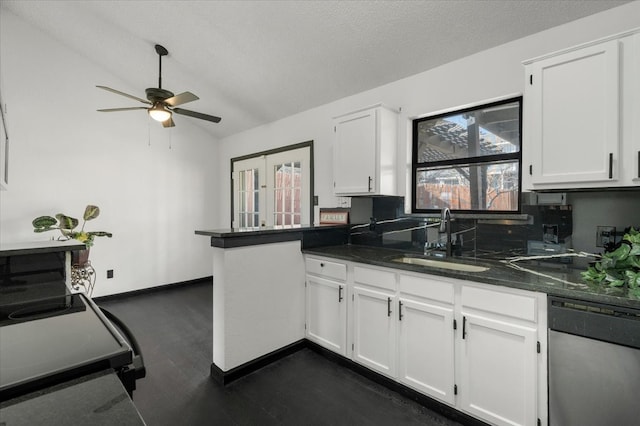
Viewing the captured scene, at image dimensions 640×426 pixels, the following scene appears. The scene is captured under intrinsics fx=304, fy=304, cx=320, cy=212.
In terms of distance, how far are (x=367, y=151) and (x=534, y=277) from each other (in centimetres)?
160

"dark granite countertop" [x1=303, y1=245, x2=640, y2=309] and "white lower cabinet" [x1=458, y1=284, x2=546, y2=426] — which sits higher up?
"dark granite countertop" [x1=303, y1=245, x2=640, y2=309]

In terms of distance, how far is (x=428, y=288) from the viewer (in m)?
1.98

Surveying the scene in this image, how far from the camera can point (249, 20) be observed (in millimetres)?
2631

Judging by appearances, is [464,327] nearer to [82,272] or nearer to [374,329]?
[374,329]

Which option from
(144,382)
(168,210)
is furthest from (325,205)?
(168,210)

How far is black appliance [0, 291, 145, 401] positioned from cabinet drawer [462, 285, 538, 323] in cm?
169

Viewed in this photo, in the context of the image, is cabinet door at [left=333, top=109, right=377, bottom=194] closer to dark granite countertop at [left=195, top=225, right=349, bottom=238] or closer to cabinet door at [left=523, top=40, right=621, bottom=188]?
dark granite countertop at [left=195, top=225, right=349, bottom=238]

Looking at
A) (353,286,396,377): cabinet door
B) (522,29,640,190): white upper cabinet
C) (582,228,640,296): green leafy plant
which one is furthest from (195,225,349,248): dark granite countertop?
(582,228,640,296): green leafy plant

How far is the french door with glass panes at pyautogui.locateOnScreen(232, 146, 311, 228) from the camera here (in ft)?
13.1

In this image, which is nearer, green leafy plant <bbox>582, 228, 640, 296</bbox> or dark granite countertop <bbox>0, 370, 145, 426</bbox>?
dark granite countertop <bbox>0, 370, 145, 426</bbox>

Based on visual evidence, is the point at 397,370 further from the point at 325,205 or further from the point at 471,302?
the point at 325,205

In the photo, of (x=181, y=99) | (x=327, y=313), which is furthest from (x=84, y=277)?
(x=327, y=313)

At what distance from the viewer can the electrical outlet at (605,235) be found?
182 centimetres

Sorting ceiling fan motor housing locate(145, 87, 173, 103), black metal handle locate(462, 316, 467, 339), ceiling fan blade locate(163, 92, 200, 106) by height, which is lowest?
black metal handle locate(462, 316, 467, 339)
